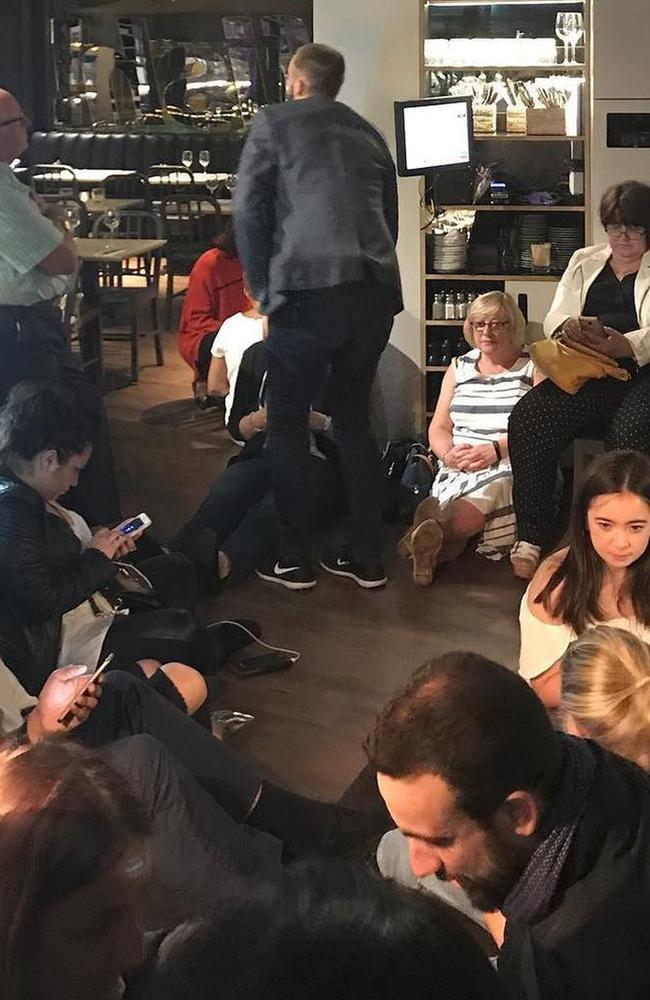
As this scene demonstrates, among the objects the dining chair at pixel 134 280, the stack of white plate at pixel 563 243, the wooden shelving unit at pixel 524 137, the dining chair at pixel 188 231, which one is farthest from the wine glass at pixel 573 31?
the dining chair at pixel 188 231

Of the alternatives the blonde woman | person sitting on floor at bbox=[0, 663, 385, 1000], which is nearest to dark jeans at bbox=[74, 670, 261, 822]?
person sitting on floor at bbox=[0, 663, 385, 1000]

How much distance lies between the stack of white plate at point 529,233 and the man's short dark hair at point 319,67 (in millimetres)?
1495

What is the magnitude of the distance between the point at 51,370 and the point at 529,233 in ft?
7.08

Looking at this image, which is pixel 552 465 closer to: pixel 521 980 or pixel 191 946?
pixel 521 980

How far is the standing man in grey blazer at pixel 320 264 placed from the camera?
11.7 feet

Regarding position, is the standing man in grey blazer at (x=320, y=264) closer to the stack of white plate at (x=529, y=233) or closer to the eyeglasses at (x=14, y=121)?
the eyeglasses at (x=14, y=121)

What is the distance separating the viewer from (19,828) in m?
0.99

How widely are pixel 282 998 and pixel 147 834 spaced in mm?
586

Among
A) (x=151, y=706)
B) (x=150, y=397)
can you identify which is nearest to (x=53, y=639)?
(x=151, y=706)

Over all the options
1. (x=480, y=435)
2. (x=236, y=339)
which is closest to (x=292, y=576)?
(x=480, y=435)

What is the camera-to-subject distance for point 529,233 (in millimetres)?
4898

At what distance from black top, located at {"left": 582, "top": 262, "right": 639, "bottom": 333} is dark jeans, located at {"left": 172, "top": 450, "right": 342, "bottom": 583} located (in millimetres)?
1050

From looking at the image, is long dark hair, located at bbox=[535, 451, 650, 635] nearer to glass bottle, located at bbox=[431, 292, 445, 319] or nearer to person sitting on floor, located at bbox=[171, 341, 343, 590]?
person sitting on floor, located at bbox=[171, 341, 343, 590]

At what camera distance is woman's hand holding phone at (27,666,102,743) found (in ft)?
7.64
